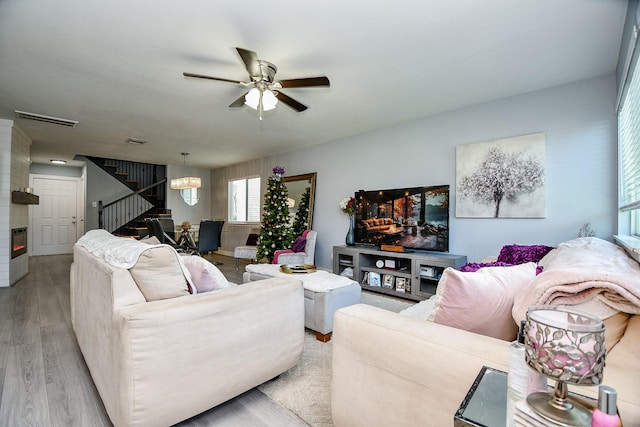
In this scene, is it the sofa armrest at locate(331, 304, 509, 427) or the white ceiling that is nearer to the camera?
the sofa armrest at locate(331, 304, 509, 427)

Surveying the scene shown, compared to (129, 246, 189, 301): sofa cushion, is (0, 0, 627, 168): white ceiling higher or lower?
higher

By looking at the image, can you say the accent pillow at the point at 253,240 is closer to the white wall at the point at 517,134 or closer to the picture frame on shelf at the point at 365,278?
the white wall at the point at 517,134

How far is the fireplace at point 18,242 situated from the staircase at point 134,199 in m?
2.15

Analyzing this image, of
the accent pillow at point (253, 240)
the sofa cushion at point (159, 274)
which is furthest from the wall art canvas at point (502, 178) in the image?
the accent pillow at point (253, 240)

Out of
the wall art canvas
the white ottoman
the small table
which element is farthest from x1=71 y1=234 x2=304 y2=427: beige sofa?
the white ottoman

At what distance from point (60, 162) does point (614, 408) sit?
1023 centimetres

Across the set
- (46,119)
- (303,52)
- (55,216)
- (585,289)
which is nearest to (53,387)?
(585,289)

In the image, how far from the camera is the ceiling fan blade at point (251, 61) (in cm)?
208

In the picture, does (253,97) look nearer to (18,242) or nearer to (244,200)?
(18,242)

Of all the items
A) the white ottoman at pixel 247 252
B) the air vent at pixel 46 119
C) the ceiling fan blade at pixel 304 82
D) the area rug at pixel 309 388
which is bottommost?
the area rug at pixel 309 388

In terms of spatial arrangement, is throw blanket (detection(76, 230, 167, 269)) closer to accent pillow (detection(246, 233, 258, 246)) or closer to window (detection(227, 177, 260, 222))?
accent pillow (detection(246, 233, 258, 246))

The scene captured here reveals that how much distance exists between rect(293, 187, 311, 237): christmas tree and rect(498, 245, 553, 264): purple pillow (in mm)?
3482

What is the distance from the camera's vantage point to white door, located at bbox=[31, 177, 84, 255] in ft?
25.7

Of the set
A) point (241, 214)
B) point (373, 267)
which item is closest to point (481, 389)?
point (373, 267)
